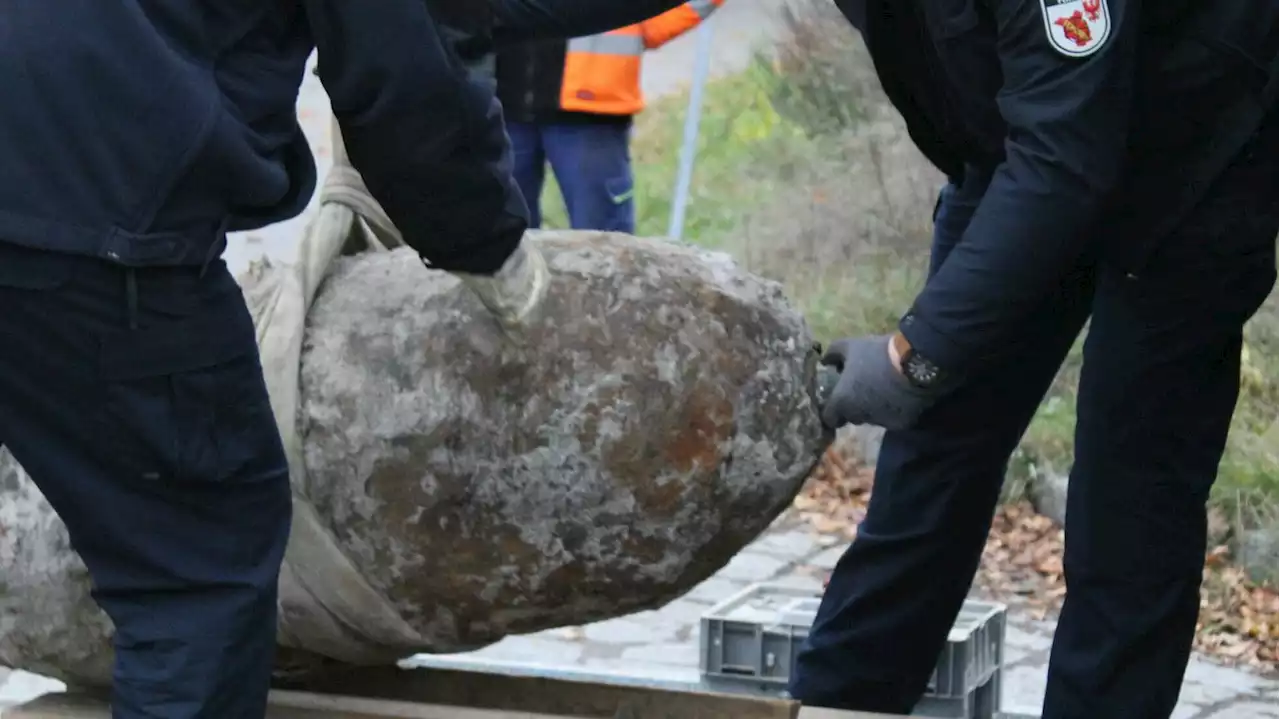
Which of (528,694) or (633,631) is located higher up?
(528,694)

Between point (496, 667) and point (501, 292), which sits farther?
point (496, 667)

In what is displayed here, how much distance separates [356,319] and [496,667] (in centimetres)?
92

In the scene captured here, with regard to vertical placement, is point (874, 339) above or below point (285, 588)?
above

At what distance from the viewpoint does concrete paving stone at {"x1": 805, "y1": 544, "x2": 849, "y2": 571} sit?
16.5 feet

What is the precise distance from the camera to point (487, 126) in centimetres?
222

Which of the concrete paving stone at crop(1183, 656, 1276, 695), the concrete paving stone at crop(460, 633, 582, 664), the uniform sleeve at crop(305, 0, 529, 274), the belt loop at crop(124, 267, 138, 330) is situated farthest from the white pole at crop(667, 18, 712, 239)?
the belt loop at crop(124, 267, 138, 330)

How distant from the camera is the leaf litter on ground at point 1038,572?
4430 mm

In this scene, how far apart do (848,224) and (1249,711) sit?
2.86 metres

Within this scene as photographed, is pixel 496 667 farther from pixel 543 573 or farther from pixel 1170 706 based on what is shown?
pixel 1170 706

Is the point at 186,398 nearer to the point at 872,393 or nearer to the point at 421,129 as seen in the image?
the point at 421,129

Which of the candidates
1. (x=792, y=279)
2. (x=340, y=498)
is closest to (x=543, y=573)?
(x=340, y=498)

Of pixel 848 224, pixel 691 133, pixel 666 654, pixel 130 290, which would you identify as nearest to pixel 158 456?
pixel 130 290

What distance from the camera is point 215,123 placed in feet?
6.70

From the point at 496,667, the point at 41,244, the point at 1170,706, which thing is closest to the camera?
the point at 41,244
